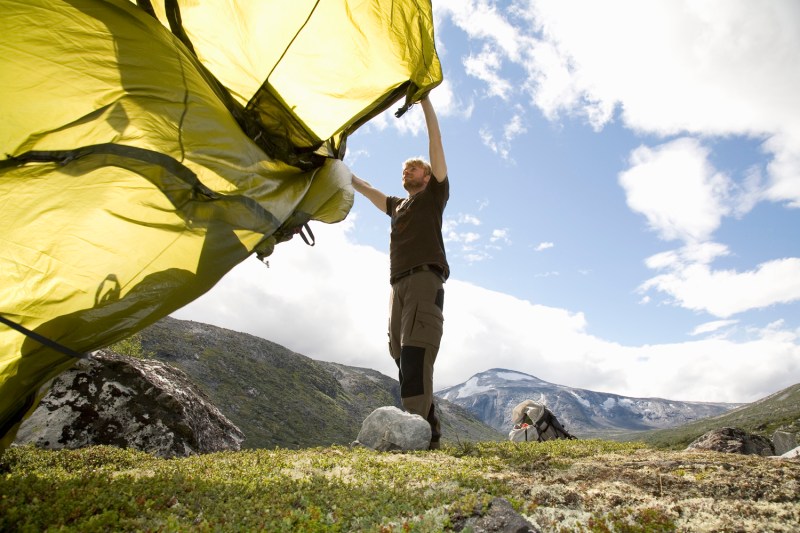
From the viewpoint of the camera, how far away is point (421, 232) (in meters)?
7.38

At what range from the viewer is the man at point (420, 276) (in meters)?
7.05

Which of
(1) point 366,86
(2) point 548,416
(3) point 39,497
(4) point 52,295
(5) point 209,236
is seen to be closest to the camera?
(3) point 39,497

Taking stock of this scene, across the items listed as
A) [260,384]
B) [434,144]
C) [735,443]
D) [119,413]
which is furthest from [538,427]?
[260,384]

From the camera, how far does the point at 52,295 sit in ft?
11.7

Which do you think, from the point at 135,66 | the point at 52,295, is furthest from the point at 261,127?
the point at 52,295

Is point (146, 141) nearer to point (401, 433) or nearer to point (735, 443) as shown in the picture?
point (401, 433)

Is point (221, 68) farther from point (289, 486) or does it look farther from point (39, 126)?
point (289, 486)

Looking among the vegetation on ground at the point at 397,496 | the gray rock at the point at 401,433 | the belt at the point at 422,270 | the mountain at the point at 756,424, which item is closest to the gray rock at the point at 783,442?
the mountain at the point at 756,424

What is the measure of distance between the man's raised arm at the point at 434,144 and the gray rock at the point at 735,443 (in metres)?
7.77

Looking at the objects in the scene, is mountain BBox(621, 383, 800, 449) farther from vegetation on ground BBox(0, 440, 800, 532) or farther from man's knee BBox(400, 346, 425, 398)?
vegetation on ground BBox(0, 440, 800, 532)

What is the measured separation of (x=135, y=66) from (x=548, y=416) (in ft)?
49.6

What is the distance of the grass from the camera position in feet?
9.76

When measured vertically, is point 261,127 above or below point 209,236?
above

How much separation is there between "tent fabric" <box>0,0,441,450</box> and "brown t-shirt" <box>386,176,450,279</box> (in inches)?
101
